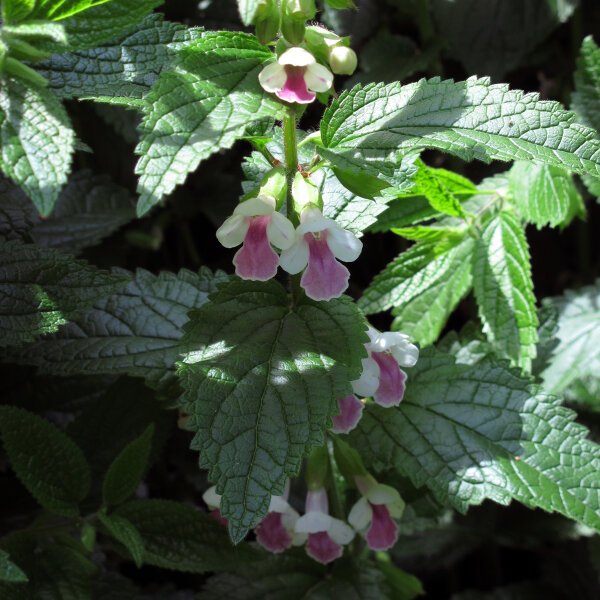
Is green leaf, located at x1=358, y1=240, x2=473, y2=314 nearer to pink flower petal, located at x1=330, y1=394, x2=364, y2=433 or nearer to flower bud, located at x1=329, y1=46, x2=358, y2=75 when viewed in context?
pink flower petal, located at x1=330, y1=394, x2=364, y2=433

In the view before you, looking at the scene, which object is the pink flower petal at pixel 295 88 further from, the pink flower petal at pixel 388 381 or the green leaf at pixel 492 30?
the green leaf at pixel 492 30

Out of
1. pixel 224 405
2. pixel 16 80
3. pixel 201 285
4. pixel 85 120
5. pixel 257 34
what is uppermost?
pixel 257 34

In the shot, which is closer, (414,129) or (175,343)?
(414,129)

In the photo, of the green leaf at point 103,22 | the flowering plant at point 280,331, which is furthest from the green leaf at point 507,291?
the green leaf at point 103,22

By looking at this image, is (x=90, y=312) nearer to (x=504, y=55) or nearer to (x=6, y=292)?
(x=6, y=292)

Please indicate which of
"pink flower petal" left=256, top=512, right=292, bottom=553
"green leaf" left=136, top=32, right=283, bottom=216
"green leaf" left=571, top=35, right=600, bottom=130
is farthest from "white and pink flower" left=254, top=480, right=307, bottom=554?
"green leaf" left=571, top=35, right=600, bottom=130

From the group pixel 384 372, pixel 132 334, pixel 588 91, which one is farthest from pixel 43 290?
pixel 588 91

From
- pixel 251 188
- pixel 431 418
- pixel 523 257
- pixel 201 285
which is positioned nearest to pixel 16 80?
pixel 251 188
